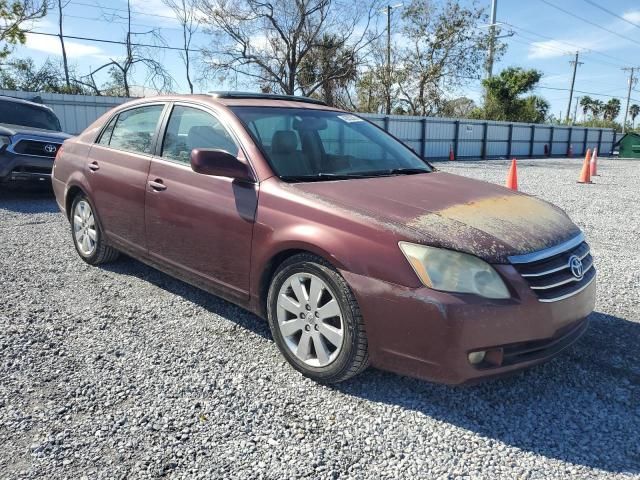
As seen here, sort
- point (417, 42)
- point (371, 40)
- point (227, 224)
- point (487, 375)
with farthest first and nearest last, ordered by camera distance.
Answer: point (417, 42) → point (371, 40) → point (227, 224) → point (487, 375)

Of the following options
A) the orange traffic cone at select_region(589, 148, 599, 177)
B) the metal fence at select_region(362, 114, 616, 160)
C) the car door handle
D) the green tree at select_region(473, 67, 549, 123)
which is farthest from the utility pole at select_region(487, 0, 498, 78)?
the car door handle

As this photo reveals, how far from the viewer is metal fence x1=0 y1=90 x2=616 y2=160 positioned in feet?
53.0

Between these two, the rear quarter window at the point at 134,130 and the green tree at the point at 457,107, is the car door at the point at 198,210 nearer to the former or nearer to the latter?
the rear quarter window at the point at 134,130

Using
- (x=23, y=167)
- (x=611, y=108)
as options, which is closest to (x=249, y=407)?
(x=23, y=167)

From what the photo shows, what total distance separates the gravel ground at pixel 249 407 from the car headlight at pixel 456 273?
2.32 ft

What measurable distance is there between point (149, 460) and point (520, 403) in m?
1.90

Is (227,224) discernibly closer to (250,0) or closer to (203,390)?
(203,390)

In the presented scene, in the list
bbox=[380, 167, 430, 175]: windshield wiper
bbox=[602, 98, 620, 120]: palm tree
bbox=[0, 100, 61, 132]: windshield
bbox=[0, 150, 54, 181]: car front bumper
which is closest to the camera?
bbox=[380, 167, 430, 175]: windshield wiper

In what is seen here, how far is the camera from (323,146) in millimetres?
3715

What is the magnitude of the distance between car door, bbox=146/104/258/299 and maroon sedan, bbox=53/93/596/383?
0.01 metres

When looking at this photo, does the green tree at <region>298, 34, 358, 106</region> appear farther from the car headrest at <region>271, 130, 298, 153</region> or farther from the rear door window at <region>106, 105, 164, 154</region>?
the car headrest at <region>271, 130, 298, 153</region>

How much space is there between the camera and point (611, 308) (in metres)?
4.12

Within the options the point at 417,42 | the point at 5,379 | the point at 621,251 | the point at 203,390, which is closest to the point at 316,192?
the point at 203,390

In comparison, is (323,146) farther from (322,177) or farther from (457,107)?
(457,107)
